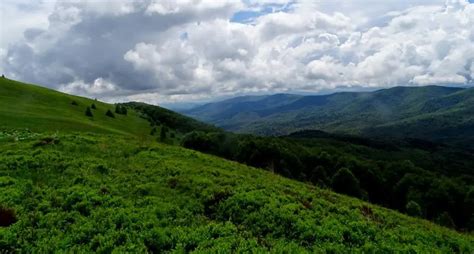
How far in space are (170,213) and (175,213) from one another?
27 centimetres

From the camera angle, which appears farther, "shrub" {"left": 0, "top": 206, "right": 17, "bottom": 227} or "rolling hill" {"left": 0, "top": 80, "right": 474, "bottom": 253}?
"shrub" {"left": 0, "top": 206, "right": 17, "bottom": 227}

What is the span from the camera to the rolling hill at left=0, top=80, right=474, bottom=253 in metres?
16.8

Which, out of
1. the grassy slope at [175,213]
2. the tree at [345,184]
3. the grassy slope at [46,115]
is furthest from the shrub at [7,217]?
the tree at [345,184]

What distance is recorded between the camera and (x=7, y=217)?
18.5 metres

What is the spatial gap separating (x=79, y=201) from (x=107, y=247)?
6359 mm

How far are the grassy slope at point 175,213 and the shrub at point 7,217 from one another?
23.5 inches

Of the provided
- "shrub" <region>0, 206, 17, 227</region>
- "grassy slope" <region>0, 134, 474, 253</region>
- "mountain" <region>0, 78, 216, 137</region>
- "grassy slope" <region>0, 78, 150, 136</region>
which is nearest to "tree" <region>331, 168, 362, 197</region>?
"mountain" <region>0, 78, 216, 137</region>

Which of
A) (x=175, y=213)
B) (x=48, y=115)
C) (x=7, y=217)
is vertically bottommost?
(x=175, y=213)

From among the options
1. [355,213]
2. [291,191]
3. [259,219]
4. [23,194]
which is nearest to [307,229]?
→ [259,219]

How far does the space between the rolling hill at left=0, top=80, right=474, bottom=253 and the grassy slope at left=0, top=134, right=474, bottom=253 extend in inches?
2.3

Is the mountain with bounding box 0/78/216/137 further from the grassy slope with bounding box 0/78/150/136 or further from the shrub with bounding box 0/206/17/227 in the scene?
the shrub with bounding box 0/206/17/227

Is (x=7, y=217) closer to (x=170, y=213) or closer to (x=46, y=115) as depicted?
(x=170, y=213)

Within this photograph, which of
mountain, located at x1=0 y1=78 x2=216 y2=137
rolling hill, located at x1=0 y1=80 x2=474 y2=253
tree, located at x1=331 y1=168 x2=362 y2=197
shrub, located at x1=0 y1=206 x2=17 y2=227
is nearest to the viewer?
rolling hill, located at x1=0 y1=80 x2=474 y2=253


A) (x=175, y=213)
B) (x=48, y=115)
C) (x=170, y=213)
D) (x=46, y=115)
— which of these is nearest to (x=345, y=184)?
(x=46, y=115)
